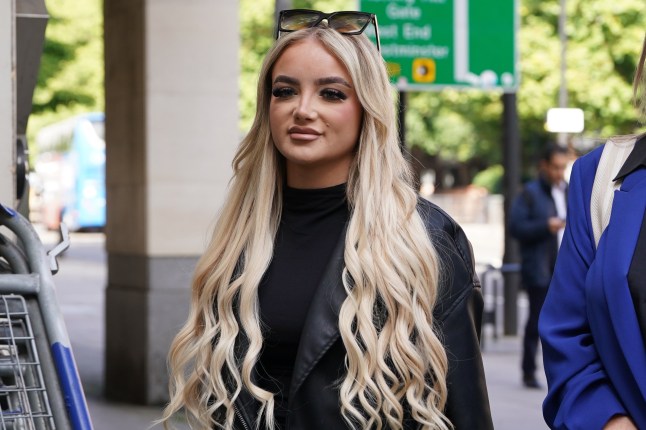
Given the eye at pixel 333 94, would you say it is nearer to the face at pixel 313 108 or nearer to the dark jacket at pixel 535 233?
the face at pixel 313 108

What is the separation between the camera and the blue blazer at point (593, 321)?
112 inches

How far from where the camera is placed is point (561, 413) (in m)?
2.92

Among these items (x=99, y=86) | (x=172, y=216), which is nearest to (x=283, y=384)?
(x=172, y=216)

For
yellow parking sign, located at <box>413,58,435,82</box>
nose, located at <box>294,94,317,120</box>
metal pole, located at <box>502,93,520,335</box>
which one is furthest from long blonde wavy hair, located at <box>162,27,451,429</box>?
metal pole, located at <box>502,93,520,335</box>

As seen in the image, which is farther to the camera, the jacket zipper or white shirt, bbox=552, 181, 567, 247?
white shirt, bbox=552, 181, 567, 247

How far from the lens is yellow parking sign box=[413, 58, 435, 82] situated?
40.0 feet

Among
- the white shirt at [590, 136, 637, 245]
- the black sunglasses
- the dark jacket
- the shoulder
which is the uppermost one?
the black sunglasses

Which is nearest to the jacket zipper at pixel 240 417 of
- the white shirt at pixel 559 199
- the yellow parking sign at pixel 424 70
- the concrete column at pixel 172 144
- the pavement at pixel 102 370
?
the pavement at pixel 102 370

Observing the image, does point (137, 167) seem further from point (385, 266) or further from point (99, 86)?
point (99, 86)

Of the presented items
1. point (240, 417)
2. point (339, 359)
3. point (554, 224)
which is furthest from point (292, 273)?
point (554, 224)

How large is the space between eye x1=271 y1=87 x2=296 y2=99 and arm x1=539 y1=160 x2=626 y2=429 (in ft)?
2.38

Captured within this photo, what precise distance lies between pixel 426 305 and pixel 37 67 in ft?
10.8

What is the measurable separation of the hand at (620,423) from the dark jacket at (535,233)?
862 centimetres

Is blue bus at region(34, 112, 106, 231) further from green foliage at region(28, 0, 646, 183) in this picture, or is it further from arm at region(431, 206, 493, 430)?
arm at region(431, 206, 493, 430)
